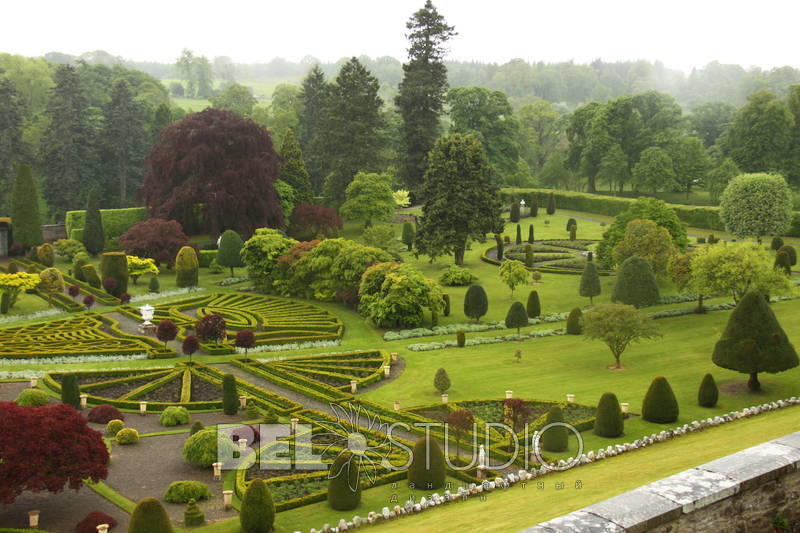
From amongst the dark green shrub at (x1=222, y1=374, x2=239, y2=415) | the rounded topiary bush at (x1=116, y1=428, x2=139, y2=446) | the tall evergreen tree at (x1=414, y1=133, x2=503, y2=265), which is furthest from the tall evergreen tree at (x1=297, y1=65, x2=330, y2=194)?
the rounded topiary bush at (x1=116, y1=428, x2=139, y2=446)

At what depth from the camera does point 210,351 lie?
4688 centimetres

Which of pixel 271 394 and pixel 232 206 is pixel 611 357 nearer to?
pixel 271 394

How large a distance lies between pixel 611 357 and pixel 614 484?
22285mm

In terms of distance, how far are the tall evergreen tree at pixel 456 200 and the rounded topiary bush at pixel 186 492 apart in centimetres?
4124

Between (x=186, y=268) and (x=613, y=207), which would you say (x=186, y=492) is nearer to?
(x=186, y=268)

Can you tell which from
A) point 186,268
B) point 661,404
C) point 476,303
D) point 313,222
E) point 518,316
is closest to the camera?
point 661,404

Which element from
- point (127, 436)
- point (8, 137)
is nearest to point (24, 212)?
point (8, 137)

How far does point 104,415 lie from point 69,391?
239 cm

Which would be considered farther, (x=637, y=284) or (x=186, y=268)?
(x=186, y=268)

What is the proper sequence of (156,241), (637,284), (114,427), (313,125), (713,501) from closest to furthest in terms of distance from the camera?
1. (713,501)
2. (114,427)
3. (637,284)
4. (156,241)
5. (313,125)

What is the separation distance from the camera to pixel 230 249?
68.1 m

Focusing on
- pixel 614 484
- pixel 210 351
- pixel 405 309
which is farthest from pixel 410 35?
pixel 614 484

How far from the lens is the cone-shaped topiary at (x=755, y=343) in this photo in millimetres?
35812

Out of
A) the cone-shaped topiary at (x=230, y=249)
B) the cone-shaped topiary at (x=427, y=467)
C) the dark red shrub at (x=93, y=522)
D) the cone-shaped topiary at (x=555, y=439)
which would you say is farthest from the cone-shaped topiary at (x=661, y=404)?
the cone-shaped topiary at (x=230, y=249)
